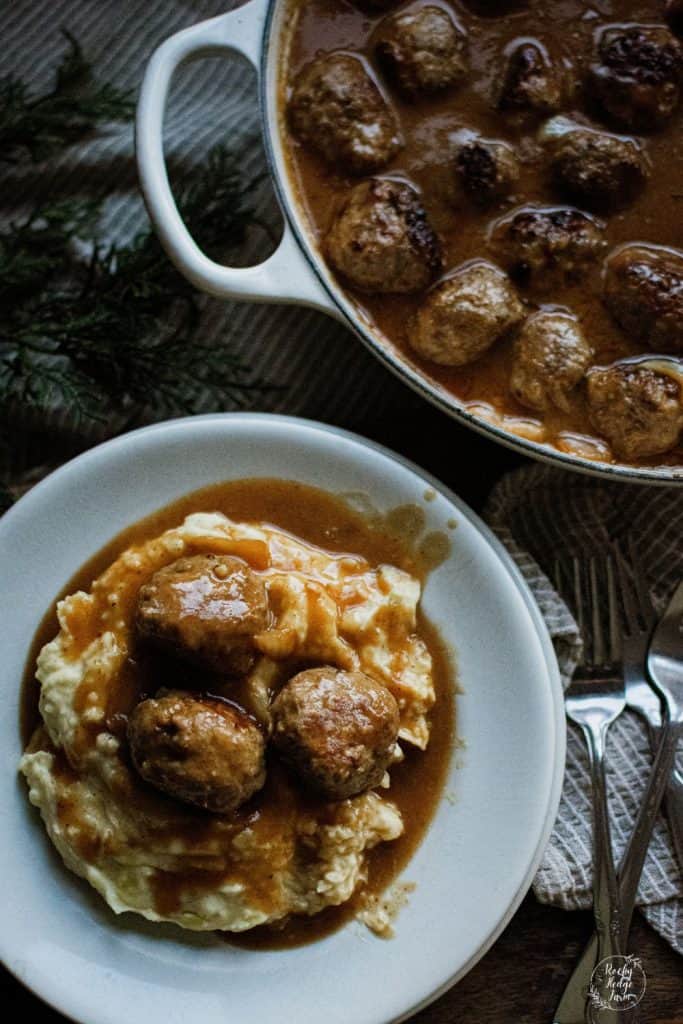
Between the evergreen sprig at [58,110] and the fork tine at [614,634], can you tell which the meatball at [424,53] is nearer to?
the evergreen sprig at [58,110]

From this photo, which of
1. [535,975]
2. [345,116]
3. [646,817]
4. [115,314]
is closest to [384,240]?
[345,116]

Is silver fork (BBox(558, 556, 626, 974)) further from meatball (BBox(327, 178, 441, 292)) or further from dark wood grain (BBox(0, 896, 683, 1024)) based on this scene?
meatball (BBox(327, 178, 441, 292))

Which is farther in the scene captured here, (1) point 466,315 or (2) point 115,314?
(2) point 115,314

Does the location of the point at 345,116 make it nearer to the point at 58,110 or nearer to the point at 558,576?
the point at 58,110

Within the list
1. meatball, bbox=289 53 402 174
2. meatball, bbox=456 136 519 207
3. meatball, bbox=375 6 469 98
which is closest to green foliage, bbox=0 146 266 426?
meatball, bbox=289 53 402 174

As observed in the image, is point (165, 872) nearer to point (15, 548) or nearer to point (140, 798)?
point (140, 798)

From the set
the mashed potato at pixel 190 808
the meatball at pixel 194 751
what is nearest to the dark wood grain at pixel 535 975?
the mashed potato at pixel 190 808

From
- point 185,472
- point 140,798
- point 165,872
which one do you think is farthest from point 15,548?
point 165,872
